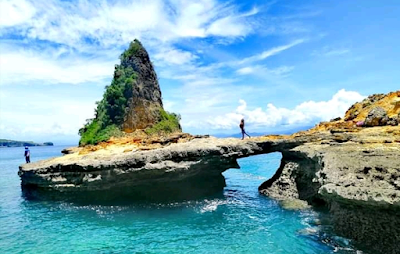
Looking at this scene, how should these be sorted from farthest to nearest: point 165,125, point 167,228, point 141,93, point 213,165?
point 141,93 < point 165,125 < point 213,165 < point 167,228

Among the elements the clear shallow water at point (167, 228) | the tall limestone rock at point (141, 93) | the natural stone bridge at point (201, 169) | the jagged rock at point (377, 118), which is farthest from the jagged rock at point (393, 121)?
the tall limestone rock at point (141, 93)

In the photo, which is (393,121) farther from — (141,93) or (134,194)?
(141,93)

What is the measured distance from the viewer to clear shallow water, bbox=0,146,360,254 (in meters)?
14.3

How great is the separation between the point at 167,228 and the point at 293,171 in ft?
34.0

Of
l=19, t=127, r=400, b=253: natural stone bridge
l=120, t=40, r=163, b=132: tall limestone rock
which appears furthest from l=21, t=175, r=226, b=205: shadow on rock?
l=120, t=40, r=163, b=132: tall limestone rock

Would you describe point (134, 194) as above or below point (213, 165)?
below

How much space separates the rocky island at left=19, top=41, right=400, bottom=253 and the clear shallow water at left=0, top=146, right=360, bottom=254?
1106mm

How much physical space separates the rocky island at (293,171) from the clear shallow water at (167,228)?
1.11m

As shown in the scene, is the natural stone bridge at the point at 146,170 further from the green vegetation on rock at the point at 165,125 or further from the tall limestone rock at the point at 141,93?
the tall limestone rock at the point at 141,93

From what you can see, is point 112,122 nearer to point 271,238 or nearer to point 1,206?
point 1,206

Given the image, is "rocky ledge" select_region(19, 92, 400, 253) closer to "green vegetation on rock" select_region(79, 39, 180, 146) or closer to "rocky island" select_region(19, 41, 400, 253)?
"rocky island" select_region(19, 41, 400, 253)

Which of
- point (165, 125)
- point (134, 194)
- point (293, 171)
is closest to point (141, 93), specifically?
point (165, 125)

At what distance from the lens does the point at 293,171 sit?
23172 millimetres

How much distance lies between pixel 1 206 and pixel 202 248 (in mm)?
16156
